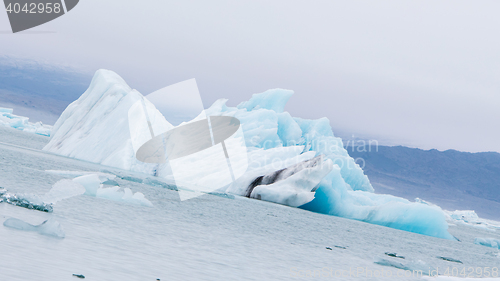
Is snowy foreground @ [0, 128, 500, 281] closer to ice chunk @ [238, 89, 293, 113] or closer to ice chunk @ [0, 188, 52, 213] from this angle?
ice chunk @ [0, 188, 52, 213]

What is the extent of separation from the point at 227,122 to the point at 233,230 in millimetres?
15625

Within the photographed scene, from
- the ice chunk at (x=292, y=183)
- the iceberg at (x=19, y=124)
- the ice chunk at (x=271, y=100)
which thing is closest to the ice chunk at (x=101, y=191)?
the ice chunk at (x=292, y=183)

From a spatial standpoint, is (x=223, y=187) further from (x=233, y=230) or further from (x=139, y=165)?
(x=233, y=230)

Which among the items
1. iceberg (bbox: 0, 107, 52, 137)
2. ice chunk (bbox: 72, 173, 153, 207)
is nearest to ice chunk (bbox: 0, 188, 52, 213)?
ice chunk (bbox: 72, 173, 153, 207)

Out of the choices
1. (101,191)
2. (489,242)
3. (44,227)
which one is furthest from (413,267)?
(489,242)

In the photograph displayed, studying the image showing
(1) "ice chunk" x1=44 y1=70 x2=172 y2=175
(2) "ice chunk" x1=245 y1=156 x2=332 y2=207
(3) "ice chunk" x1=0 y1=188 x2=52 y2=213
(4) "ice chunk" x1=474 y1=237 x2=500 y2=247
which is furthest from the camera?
(1) "ice chunk" x1=44 y1=70 x2=172 y2=175

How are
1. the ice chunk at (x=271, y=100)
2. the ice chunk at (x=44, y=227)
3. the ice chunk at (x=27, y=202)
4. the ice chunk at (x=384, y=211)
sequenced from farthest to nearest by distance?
1. the ice chunk at (x=271, y=100)
2. the ice chunk at (x=384, y=211)
3. the ice chunk at (x=27, y=202)
4. the ice chunk at (x=44, y=227)

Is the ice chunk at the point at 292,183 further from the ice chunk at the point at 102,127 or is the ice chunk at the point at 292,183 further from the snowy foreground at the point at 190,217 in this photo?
the ice chunk at the point at 102,127

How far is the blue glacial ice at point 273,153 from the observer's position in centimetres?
2042

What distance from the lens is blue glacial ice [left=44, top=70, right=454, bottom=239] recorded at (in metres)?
20.4

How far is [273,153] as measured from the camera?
74.4ft

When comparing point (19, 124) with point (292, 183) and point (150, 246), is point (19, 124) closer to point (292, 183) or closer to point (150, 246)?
point (292, 183)

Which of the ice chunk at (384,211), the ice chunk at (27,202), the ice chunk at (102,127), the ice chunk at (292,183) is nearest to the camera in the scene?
the ice chunk at (27,202)

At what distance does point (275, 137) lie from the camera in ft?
84.8
